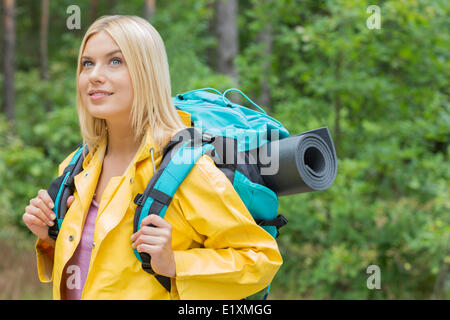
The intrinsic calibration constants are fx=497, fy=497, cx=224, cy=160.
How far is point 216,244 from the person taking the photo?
1.53 metres

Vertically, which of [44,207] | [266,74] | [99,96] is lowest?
[44,207]

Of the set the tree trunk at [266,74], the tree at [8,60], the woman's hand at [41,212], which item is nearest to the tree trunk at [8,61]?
the tree at [8,60]

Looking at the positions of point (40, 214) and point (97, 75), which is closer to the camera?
point (97, 75)

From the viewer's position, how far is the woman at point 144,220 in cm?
147

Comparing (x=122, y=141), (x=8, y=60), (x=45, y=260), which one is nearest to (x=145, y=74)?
(x=122, y=141)

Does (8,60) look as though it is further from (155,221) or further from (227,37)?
(155,221)

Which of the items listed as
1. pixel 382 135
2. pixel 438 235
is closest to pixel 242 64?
pixel 382 135

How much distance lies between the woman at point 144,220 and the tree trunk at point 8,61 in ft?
31.3

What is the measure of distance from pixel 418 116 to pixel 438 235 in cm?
167

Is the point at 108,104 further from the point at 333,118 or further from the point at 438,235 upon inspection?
the point at 333,118

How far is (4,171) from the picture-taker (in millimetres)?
6719

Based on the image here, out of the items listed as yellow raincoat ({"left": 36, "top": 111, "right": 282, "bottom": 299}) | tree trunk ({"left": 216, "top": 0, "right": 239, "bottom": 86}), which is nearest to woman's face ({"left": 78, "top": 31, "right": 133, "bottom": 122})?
yellow raincoat ({"left": 36, "top": 111, "right": 282, "bottom": 299})

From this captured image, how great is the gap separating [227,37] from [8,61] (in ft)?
18.9
